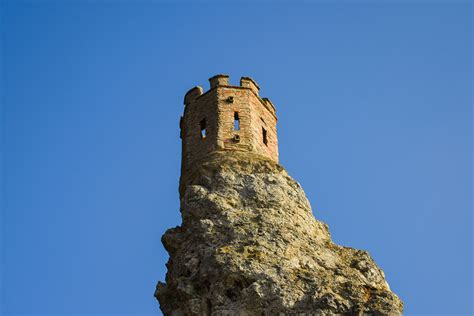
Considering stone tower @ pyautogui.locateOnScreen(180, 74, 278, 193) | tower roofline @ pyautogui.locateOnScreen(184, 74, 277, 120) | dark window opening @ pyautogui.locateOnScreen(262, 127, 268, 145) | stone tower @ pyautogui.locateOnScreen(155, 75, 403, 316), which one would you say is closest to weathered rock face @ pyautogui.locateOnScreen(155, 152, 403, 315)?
stone tower @ pyautogui.locateOnScreen(155, 75, 403, 316)

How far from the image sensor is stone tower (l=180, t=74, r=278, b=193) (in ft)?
104

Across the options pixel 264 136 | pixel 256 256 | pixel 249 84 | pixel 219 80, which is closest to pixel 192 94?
pixel 219 80

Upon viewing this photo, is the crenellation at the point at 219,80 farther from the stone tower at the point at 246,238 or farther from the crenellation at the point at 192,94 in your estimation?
the crenellation at the point at 192,94

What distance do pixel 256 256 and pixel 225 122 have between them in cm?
807

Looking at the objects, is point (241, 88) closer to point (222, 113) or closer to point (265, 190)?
point (222, 113)

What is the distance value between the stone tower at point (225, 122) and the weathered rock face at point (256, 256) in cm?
81

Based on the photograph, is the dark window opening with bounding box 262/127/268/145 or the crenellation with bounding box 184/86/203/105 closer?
the dark window opening with bounding box 262/127/268/145

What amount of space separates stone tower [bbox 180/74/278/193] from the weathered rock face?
813mm

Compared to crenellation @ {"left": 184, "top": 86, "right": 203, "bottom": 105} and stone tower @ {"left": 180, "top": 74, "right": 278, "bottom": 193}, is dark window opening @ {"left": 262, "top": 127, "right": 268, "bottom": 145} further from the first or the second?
crenellation @ {"left": 184, "top": 86, "right": 203, "bottom": 105}

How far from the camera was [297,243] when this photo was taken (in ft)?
88.9

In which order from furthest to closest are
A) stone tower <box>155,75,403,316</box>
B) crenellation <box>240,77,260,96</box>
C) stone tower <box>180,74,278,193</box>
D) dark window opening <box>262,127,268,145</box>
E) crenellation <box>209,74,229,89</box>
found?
crenellation <box>240,77,260,96</box>
crenellation <box>209,74,229,89</box>
dark window opening <box>262,127,268,145</box>
stone tower <box>180,74,278,193</box>
stone tower <box>155,75,403,316</box>

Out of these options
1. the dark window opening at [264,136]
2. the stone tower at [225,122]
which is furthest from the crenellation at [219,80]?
the dark window opening at [264,136]

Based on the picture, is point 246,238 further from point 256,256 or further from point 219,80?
point 219,80

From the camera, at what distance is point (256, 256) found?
25547 mm
